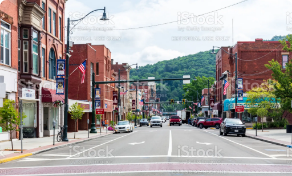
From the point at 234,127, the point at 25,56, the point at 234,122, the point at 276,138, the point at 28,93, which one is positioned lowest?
the point at 276,138

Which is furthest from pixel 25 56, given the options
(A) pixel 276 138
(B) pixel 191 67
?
(B) pixel 191 67

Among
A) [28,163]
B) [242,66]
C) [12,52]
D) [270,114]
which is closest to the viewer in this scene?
[28,163]

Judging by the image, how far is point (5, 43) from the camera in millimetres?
26609

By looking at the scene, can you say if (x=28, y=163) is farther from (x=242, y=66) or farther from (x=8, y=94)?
(x=242, y=66)

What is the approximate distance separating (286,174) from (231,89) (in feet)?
184

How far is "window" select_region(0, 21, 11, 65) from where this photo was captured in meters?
26.1

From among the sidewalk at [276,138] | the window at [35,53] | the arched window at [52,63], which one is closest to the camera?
the sidewalk at [276,138]

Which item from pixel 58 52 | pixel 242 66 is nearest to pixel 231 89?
pixel 242 66

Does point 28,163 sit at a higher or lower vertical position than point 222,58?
lower

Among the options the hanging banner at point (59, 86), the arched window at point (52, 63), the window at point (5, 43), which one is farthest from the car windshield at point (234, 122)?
the window at point (5, 43)

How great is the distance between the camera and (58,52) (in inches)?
1492

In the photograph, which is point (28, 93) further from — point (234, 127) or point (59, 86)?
point (234, 127)

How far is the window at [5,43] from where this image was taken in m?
26.1

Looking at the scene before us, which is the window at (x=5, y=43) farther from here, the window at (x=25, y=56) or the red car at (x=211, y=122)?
the red car at (x=211, y=122)
